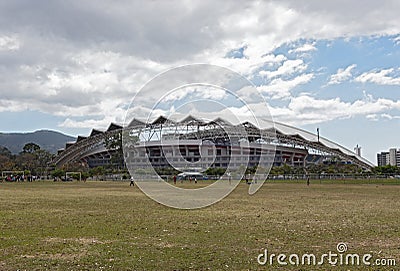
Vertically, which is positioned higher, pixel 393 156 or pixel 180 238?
pixel 393 156

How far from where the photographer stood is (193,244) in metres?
11.8

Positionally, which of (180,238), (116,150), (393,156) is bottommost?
(180,238)

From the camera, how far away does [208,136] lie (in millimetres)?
124312

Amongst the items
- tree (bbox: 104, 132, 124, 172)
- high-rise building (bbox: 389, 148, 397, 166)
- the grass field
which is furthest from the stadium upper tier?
the grass field

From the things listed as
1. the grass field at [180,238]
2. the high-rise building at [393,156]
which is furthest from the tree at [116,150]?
the high-rise building at [393,156]

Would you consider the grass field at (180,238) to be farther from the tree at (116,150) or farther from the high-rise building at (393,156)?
the high-rise building at (393,156)

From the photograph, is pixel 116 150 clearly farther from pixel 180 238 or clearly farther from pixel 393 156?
pixel 393 156

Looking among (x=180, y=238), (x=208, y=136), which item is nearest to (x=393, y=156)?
(x=208, y=136)

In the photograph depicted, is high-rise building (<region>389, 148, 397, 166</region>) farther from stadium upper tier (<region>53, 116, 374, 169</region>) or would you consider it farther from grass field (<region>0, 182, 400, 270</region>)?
grass field (<region>0, 182, 400, 270</region>)

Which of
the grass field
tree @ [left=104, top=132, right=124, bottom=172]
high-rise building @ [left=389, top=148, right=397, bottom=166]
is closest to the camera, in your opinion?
the grass field

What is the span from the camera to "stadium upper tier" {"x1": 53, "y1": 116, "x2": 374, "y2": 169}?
385 feet

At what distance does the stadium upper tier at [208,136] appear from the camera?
117 meters

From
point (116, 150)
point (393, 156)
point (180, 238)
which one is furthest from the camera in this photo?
point (393, 156)

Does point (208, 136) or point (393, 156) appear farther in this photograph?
point (393, 156)
